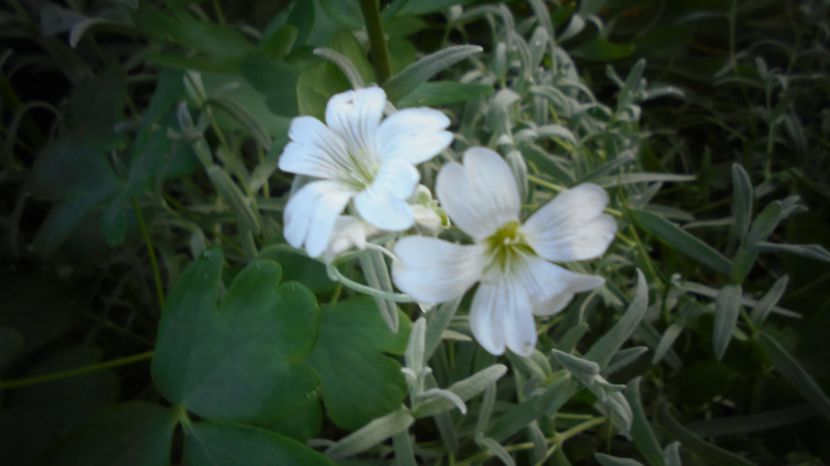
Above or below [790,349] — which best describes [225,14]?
above

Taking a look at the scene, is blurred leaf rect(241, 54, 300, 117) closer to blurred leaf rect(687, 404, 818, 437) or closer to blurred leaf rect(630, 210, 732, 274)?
blurred leaf rect(630, 210, 732, 274)

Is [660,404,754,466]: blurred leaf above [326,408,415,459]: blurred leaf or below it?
below

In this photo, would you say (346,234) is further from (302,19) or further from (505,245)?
(302,19)

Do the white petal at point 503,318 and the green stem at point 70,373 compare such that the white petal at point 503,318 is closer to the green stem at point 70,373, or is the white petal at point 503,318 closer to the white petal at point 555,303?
the white petal at point 555,303

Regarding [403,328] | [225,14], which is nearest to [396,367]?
[403,328]

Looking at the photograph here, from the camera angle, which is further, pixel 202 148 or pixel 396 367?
pixel 202 148

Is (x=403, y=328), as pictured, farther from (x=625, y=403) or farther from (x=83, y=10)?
(x=83, y=10)

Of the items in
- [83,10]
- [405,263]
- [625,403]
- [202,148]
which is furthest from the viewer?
[83,10]

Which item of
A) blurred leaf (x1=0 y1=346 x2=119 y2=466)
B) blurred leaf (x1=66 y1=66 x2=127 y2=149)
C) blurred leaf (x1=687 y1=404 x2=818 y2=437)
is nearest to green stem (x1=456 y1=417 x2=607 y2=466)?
blurred leaf (x1=687 y1=404 x2=818 y2=437)
